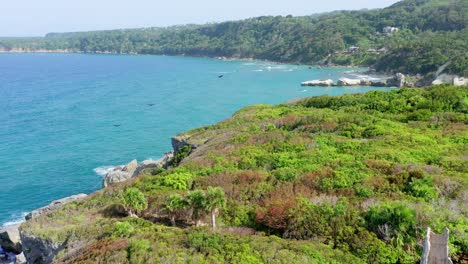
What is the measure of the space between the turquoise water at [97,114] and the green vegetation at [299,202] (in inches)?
→ 895

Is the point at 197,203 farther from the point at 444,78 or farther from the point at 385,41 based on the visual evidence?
the point at 385,41

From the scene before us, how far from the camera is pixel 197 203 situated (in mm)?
17688

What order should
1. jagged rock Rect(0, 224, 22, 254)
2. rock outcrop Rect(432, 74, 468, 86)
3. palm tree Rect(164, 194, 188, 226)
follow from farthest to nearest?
rock outcrop Rect(432, 74, 468, 86)
jagged rock Rect(0, 224, 22, 254)
palm tree Rect(164, 194, 188, 226)

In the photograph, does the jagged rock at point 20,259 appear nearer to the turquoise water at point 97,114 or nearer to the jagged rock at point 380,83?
the turquoise water at point 97,114

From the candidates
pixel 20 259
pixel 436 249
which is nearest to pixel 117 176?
pixel 20 259

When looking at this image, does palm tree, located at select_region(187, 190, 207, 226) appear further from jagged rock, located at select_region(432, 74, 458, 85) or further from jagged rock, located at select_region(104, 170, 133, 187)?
jagged rock, located at select_region(432, 74, 458, 85)

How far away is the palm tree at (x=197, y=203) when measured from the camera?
57.4 ft

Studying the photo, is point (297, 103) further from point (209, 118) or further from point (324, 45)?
point (324, 45)

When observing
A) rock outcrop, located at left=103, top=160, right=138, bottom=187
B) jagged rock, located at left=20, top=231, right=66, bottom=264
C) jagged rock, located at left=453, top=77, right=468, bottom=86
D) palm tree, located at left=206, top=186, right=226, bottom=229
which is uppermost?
palm tree, located at left=206, top=186, right=226, bottom=229

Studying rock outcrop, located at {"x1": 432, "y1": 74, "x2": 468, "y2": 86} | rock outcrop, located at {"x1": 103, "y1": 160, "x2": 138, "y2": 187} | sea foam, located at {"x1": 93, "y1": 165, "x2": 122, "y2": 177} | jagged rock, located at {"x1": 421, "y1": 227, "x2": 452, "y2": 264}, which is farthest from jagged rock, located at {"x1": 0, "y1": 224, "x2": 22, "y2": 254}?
rock outcrop, located at {"x1": 432, "y1": 74, "x2": 468, "y2": 86}

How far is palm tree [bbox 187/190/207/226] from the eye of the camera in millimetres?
17500

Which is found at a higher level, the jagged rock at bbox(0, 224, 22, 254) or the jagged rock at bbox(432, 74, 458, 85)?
the jagged rock at bbox(432, 74, 458, 85)

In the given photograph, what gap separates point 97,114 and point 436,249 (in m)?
71.8

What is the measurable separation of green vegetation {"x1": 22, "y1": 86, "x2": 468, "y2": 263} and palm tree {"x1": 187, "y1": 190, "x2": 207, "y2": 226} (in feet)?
0.15
